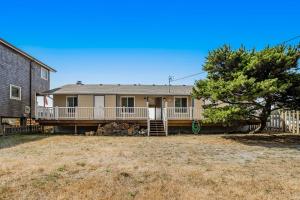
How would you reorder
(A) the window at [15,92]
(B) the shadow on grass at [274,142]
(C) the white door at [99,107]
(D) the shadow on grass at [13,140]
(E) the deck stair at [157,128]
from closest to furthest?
(D) the shadow on grass at [13,140] < (B) the shadow on grass at [274,142] < (E) the deck stair at [157,128] < (C) the white door at [99,107] < (A) the window at [15,92]

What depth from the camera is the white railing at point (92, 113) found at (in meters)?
20.3

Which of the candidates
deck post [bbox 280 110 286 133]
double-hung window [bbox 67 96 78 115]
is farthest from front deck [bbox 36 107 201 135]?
deck post [bbox 280 110 286 133]

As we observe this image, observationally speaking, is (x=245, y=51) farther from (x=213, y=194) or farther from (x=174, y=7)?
(x=213, y=194)

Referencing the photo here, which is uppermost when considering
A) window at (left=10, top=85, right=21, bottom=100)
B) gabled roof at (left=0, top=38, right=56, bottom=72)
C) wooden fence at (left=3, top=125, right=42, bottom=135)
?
gabled roof at (left=0, top=38, right=56, bottom=72)

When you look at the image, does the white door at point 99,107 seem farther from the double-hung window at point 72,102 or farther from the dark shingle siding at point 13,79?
the dark shingle siding at point 13,79

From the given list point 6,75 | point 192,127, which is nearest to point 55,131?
point 6,75

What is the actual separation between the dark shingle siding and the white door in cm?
677

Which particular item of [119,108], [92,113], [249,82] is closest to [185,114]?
[119,108]

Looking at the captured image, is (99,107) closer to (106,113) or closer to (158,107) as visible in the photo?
(106,113)

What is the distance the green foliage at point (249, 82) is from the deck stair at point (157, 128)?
16.1 feet

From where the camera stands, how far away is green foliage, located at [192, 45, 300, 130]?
1391cm

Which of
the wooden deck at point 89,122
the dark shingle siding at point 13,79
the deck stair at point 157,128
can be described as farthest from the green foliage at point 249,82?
the dark shingle siding at point 13,79

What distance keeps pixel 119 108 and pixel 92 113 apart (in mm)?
2240

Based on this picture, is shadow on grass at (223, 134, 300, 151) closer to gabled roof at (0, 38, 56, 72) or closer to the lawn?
the lawn
